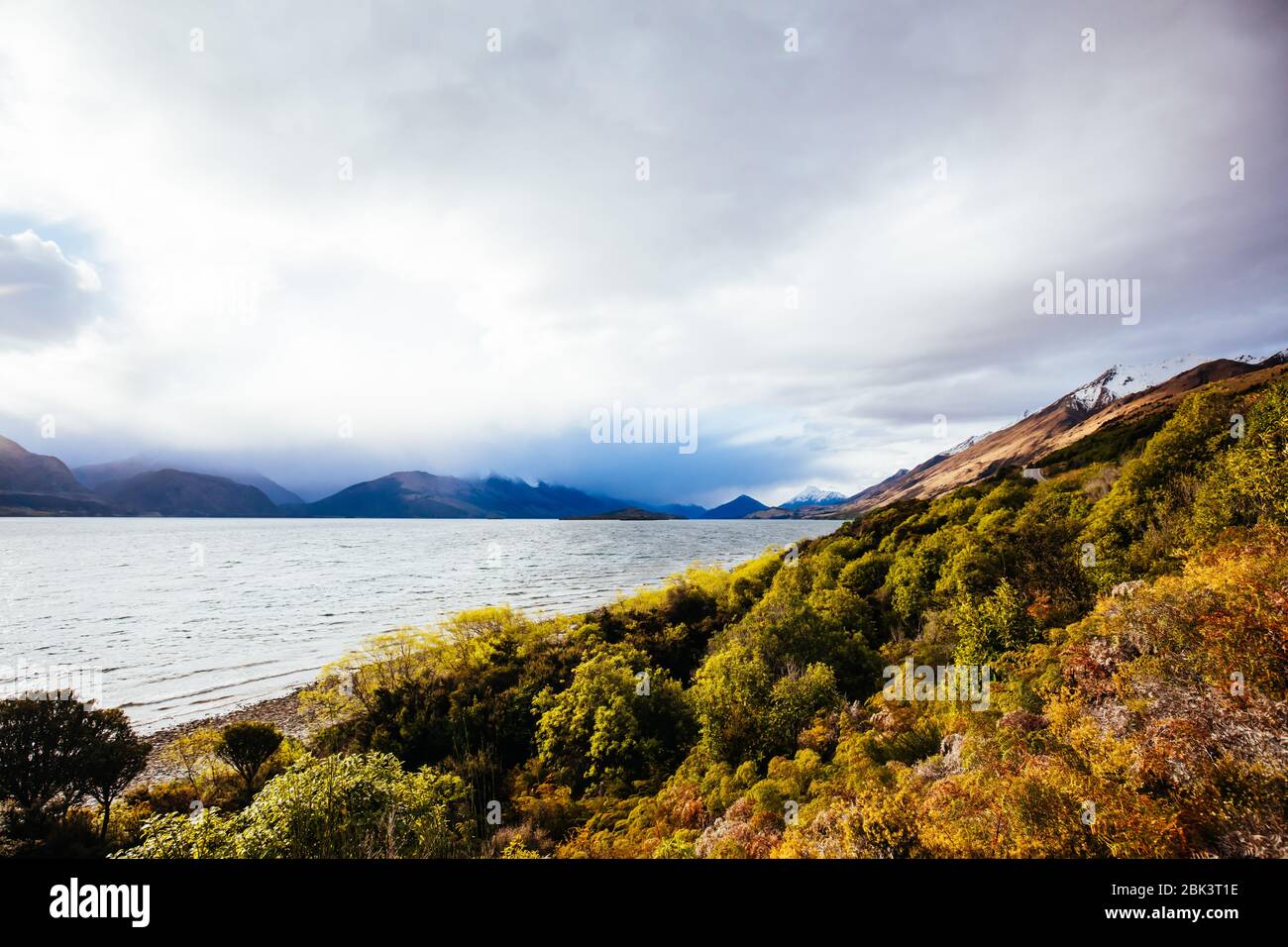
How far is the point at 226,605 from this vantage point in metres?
50.9

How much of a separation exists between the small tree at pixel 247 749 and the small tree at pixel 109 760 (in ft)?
7.73

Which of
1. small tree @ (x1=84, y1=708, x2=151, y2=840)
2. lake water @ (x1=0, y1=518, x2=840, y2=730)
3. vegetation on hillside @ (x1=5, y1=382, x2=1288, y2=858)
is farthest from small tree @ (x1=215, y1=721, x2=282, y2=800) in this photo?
lake water @ (x1=0, y1=518, x2=840, y2=730)

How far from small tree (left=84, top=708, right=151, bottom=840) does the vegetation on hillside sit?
104 cm

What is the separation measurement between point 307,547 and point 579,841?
13349 cm

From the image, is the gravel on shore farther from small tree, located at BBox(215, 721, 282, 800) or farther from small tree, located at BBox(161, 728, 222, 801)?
small tree, located at BBox(215, 721, 282, 800)

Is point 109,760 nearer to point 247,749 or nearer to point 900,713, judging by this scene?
point 247,749

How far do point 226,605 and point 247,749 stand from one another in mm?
43155

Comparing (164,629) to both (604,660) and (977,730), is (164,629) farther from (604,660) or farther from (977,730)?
(977,730)

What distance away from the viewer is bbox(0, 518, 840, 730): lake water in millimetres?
30766

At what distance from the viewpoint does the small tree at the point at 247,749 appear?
1870 centimetres

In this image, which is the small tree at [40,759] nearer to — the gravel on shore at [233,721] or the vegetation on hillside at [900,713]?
the vegetation on hillside at [900,713]

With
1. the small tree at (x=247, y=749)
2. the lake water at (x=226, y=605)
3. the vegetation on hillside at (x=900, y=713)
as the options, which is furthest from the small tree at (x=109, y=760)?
the lake water at (x=226, y=605)
